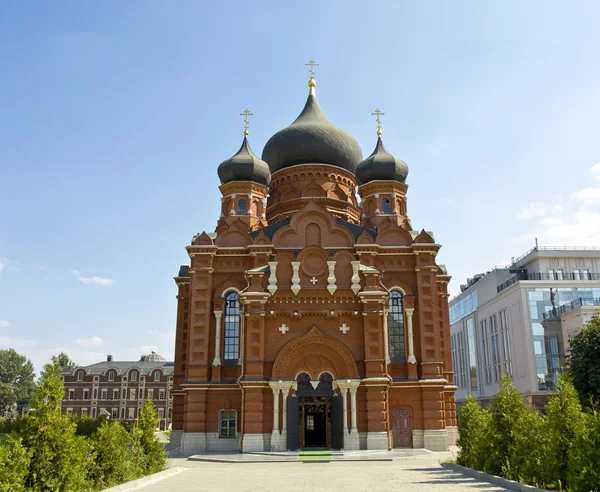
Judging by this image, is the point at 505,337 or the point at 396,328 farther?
the point at 505,337

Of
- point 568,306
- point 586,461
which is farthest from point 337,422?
point 568,306

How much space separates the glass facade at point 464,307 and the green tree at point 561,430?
1776 inches

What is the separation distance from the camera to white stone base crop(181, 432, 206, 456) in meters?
25.5

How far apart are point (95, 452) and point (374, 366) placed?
14.3 meters

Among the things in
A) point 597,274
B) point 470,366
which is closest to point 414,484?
point 597,274

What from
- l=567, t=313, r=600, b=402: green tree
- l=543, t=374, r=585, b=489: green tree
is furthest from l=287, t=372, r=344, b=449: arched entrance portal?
l=543, t=374, r=585, b=489: green tree

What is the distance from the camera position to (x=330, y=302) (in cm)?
2631

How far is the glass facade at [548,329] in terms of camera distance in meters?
43.0

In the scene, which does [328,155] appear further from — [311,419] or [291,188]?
[311,419]

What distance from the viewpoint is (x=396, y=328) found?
91.5 ft

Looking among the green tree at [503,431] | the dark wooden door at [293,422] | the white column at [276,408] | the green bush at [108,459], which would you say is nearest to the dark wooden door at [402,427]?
the dark wooden door at [293,422]

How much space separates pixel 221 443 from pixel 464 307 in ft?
133

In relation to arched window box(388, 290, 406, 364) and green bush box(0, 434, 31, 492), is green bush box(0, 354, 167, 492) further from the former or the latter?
arched window box(388, 290, 406, 364)

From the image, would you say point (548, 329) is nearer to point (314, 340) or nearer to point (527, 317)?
point (527, 317)
